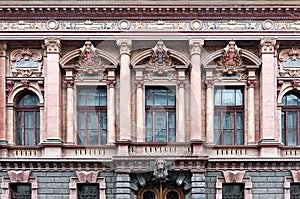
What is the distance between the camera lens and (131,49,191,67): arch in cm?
3862

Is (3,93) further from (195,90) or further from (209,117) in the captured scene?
(209,117)

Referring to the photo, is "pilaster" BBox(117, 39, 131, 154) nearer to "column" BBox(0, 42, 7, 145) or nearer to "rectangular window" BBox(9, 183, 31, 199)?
"rectangular window" BBox(9, 183, 31, 199)

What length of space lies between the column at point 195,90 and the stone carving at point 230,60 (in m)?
1.30

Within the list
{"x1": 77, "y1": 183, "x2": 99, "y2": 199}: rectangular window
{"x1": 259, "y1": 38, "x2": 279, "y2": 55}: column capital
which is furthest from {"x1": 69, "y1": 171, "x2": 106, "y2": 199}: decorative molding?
{"x1": 259, "y1": 38, "x2": 279, "y2": 55}: column capital

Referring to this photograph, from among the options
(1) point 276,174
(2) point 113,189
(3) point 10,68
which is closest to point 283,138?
(1) point 276,174

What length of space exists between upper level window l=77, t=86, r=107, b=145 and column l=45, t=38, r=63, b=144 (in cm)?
115

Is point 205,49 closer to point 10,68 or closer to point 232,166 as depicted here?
point 232,166

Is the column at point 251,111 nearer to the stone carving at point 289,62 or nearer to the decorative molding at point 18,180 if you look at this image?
the stone carving at point 289,62

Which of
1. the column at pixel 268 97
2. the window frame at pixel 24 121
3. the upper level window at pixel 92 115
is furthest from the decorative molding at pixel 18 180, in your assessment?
the column at pixel 268 97

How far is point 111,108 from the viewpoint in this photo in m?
38.4

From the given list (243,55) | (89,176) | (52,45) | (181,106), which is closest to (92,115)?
(89,176)

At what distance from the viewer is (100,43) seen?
1531 inches

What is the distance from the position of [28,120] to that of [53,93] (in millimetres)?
2148

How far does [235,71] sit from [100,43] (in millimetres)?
6860
